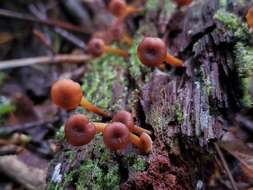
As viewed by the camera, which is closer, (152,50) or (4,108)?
(152,50)

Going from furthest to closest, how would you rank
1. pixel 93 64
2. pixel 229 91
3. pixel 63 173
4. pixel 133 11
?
1. pixel 133 11
2. pixel 93 64
3. pixel 229 91
4. pixel 63 173

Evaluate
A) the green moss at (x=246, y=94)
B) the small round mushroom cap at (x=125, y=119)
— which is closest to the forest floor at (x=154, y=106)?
the green moss at (x=246, y=94)

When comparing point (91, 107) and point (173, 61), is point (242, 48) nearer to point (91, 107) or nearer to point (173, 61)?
point (173, 61)

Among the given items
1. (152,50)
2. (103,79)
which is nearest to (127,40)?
(103,79)

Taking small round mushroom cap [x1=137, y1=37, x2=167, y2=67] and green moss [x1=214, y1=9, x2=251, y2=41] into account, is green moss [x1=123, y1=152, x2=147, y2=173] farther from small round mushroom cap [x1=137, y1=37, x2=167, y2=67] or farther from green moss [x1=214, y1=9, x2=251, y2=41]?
green moss [x1=214, y1=9, x2=251, y2=41]

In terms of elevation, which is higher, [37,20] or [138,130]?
[37,20]

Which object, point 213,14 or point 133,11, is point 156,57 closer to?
point 213,14

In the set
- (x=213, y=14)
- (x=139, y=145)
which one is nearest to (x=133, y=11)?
(x=213, y=14)
